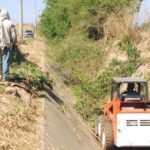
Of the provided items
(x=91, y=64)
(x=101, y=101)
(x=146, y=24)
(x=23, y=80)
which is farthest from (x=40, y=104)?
(x=146, y=24)

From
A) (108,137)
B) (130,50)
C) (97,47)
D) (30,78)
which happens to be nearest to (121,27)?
(97,47)

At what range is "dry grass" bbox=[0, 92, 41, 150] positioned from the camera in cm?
1077

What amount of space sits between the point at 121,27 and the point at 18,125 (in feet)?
92.9

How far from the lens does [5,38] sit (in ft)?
51.1

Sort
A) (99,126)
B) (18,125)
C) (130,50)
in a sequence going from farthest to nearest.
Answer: (130,50), (99,126), (18,125)

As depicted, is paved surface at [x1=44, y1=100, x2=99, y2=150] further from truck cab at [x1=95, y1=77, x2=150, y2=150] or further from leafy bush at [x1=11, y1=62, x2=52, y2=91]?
leafy bush at [x1=11, y1=62, x2=52, y2=91]

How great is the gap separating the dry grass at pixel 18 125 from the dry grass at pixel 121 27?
23624 mm

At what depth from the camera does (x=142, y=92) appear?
60.5ft

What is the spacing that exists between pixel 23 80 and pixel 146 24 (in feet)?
73.8

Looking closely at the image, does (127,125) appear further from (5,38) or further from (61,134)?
(5,38)

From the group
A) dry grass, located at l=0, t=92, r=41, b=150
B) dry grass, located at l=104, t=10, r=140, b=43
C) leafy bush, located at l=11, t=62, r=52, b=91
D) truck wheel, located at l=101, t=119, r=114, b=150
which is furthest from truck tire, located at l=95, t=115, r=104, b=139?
dry grass, located at l=104, t=10, r=140, b=43

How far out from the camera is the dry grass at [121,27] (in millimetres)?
37713

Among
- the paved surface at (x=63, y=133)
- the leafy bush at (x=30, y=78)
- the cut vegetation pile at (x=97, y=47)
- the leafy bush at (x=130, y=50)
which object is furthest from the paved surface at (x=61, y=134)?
the leafy bush at (x=130, y=50)

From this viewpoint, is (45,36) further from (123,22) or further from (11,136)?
(11,136)
